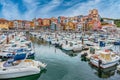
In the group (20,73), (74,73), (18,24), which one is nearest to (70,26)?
(18,24)

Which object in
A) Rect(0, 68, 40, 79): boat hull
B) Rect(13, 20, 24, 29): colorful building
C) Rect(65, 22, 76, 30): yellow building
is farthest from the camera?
Rect(13, 20, 24, 29): colorful building

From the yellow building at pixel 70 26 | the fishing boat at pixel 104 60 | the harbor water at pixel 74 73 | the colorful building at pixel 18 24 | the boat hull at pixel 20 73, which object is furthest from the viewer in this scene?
Result: the colorful building at pixel 18 24

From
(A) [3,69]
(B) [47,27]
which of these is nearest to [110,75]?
(A) [3,69]

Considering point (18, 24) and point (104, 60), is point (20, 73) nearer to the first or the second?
point (104, 60)

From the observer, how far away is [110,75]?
73.7ft

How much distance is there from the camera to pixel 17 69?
20.8m

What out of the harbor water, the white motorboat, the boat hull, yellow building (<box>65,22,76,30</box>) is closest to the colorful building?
yellow building (<box>65,22,76,30</box>)

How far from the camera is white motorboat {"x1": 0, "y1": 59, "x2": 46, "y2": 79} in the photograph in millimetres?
20391

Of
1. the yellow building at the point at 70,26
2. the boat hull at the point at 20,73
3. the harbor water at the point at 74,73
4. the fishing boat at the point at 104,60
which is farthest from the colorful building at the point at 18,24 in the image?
the boat hull at the point at 20,73

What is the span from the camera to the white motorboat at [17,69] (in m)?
20.4

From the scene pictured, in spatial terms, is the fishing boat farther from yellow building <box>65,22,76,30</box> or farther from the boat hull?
yellow building <box>65,22,76,30</box>

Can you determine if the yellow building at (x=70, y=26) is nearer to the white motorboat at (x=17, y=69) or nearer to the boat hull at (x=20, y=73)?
the white motorboat at (x=17, y=69)

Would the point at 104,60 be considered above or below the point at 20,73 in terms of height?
above

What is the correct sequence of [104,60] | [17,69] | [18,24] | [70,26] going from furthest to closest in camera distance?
[18,24], [70,26], [104,60], [17,69]
